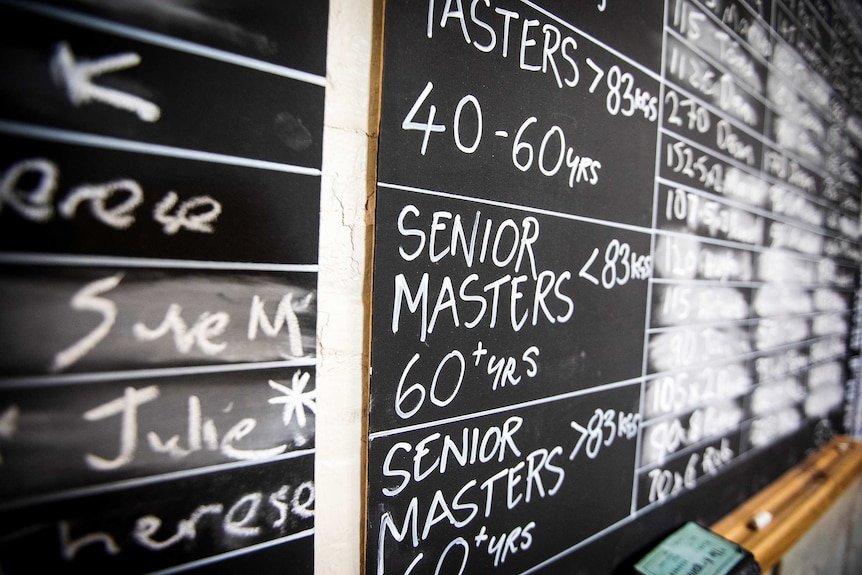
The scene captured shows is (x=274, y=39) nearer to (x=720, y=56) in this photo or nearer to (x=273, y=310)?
(x=273, y=310)

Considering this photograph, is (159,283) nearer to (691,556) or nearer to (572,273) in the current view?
(572,273)

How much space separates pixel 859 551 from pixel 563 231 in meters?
2.80

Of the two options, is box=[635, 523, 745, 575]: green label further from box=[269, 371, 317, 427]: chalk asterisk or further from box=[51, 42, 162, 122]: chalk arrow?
box=[51, 42, 162, 122]: chalk arrow

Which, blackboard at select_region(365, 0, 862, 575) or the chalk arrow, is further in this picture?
blackboard at select_region(365, 0, 862, 575)

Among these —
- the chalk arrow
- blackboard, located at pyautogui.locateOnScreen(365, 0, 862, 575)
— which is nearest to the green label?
blackboard, located at pyautogui.locateOnScreen(365, 0, 862, 575)

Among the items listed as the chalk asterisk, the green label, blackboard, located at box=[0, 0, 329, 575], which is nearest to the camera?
blackboard, located at box=[0, 0, 329, 575]

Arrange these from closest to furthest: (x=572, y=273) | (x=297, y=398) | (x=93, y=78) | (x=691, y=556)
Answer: (x=93, y=78), (x=297, y=398), (x=572, y=273), (x=691, y=556)

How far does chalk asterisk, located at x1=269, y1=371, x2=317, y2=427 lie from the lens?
568 millimetres

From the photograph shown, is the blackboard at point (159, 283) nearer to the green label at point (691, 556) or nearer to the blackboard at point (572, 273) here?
the blackboard at point (572, 273)

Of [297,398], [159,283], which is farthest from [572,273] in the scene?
[159,283]

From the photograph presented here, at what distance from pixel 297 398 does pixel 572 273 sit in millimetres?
592

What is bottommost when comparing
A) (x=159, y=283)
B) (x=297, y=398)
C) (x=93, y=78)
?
(x=297, y=398)

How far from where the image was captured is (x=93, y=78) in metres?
0.43

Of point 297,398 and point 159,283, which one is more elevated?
point 159,283
